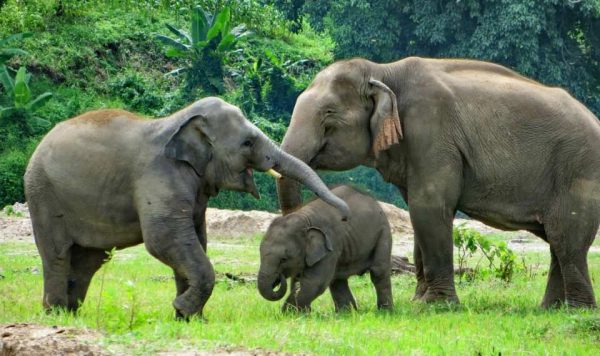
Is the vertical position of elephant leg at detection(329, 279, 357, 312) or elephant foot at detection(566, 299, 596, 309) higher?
elephant leg at detection(329, 279, 357, 312)

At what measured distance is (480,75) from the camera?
37.4ft

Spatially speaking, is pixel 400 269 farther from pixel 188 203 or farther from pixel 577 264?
pixel 188 203

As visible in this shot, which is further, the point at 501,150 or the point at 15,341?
the point at 501,150

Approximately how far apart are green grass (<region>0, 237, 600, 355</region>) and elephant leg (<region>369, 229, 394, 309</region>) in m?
0.20

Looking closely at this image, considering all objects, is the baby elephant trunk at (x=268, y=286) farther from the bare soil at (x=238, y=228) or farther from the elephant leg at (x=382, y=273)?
the bare soil at (x=238, y=228)

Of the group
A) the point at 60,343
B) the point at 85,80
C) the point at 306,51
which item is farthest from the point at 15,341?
the point at 306,51

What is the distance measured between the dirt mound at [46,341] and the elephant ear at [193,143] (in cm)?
206

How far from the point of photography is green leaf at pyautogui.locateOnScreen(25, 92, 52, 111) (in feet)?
85.7

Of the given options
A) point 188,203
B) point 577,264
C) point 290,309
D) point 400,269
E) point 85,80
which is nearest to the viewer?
point 188,203

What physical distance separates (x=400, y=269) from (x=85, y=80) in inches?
696

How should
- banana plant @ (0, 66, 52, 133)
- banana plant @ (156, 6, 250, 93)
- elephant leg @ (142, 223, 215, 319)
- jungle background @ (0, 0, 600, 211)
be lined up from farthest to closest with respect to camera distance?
1. jungle background @ (0, 0, 600, 211)
2. banana plant @ (156, 6, 250, 93)
3. banana plant @ (0, 66, 52, 133)
4. elephant leg @ (142, 223, 215, 319)

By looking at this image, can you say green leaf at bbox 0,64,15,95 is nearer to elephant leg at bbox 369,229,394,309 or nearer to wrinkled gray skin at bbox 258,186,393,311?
wrinkled gray skin at bbox 258,186,393,311

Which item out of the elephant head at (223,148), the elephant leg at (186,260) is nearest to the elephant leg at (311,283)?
the elephant head at (223,148)

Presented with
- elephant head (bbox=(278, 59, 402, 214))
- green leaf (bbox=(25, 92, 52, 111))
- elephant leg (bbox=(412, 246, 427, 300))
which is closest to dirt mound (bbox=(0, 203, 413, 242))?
green leaf (bbox=(25, 92, 52, 111))
